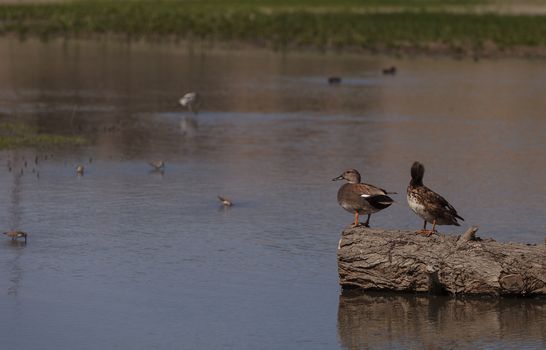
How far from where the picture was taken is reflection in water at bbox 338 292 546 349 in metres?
13.8

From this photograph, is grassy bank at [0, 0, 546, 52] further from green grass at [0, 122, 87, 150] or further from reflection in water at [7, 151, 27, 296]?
reflection in water at [7, 151, 27, 296]

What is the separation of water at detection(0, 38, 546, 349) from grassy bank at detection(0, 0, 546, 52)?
20494 mm

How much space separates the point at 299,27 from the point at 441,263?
60.5 m

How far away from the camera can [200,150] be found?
2812 cm

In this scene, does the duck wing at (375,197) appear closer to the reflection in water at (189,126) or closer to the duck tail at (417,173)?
the duck tail at (417,173)

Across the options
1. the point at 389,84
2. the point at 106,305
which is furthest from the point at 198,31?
the point at 106,305

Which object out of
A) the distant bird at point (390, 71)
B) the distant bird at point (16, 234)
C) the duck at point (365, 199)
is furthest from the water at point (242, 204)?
the distant bird at point (390, 71)

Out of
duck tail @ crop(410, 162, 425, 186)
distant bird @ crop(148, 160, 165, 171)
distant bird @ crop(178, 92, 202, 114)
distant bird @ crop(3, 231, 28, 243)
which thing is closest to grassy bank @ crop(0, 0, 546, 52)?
distant bird @ crop(178, 92, 202, 114)

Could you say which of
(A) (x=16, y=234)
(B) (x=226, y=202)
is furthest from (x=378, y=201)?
(A) (x=16, y=234)

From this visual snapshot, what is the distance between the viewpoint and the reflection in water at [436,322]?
13.8 metres

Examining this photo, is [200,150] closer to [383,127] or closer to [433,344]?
[383,127]

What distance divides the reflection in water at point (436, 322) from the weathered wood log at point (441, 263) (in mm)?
173

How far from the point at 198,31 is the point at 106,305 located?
59.1m

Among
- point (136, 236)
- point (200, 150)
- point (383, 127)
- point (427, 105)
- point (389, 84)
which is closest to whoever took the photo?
point (136, 236)
